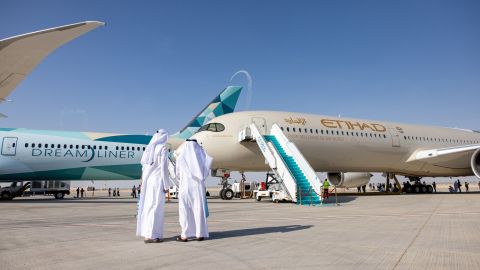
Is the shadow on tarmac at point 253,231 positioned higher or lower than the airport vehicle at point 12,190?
lower

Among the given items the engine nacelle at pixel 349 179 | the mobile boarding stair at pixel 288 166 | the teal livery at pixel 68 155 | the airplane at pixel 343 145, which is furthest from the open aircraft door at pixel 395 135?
the teal livery at pixel 68 155

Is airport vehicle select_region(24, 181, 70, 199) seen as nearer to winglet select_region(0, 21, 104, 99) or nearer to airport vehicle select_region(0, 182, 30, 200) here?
airport vehicle select_region(0, 182, 30, 200)

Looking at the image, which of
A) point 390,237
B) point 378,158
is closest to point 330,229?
point 390,237

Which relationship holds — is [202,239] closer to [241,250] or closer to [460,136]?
[241,250]

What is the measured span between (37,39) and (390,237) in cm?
684

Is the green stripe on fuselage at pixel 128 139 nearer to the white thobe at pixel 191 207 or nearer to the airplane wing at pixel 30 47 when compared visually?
the airplane wing at pixel 30 47

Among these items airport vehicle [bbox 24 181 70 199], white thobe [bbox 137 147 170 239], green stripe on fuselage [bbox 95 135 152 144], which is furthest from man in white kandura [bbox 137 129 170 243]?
airport vehicle [bbox 24 181 70 199]

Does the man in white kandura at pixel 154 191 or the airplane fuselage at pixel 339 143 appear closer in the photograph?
the man in white kandura at pixel 154 191

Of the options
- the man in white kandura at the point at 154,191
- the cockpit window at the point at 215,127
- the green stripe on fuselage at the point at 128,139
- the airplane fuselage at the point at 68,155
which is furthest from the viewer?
the green stripe on fuselage at the point at 128,139

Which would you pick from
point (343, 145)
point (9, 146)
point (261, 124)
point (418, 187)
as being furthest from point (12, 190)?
point (418, 187)

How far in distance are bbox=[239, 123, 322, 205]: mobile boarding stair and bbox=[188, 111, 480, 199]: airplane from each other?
0.08 metres

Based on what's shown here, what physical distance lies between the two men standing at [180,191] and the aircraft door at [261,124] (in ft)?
38.0

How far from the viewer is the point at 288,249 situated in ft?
14.7

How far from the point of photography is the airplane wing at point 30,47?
636 cm
